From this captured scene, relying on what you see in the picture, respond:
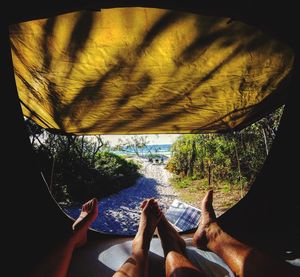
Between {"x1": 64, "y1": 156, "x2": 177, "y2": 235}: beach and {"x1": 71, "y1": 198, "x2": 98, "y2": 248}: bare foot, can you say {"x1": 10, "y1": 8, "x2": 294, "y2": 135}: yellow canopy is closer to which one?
{"x1": 71, "y1": 198, "x2": 98, "y2": 248}: bare foot

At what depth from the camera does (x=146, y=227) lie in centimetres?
156

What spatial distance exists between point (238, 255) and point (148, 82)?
141 centimetres

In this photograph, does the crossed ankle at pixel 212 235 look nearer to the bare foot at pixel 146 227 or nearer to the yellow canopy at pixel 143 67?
the bare foot at pixel 146 227

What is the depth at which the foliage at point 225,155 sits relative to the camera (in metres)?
5.94

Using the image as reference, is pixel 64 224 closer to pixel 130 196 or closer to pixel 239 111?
pixel 239 111

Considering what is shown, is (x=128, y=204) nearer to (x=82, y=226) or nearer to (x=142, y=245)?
(x=82, y=226)

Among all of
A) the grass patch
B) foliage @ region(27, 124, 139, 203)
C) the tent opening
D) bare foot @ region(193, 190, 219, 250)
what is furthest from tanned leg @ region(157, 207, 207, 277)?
the grass patch

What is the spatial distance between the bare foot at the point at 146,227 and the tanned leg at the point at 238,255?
1.34 ft

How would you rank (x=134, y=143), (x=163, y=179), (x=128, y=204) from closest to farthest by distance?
(x=128, y=204) → (x=163, y=179) → (x=134, y=143)

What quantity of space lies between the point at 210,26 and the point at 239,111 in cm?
143

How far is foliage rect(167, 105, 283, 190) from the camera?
19.5 ft

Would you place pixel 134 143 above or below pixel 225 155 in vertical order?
below

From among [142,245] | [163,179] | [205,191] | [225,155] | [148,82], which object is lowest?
[163,179]

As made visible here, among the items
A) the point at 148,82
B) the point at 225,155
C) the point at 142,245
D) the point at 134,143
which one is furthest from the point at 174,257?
the point at 134,143
